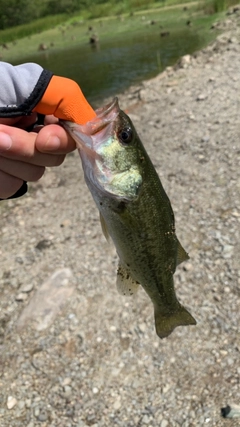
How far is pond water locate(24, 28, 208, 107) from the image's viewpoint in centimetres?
1731

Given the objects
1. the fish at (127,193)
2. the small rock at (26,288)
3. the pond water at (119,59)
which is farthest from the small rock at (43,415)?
the pond water at (119,59)

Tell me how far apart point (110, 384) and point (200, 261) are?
1982 mm

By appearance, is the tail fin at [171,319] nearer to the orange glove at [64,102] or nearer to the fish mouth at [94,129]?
the fish mouth at [94,129]

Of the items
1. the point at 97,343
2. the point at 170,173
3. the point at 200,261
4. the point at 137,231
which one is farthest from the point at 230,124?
the point at 137,231

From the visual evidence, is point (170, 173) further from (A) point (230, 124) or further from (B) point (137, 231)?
(B) point (137, 231)

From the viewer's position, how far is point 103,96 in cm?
1608

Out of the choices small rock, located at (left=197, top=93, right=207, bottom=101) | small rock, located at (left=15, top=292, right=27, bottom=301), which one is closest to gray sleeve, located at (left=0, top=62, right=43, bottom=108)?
small rock, located at (left=15, top=292, right=27, bottom=301)

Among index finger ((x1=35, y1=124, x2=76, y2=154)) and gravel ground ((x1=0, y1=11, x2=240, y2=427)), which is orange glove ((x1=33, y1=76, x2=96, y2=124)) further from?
gravel ground ((x1=0, y1=11, x2=240, y2=427))

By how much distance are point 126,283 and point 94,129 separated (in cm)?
113

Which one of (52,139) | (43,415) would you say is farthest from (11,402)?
(52,139)

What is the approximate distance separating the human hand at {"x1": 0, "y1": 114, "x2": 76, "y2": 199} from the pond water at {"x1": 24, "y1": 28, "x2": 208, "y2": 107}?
1342 centimetres

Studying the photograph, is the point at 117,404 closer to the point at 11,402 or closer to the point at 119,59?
the point at 11,402

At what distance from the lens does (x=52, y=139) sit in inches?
82.0

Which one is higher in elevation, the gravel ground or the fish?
the fish
